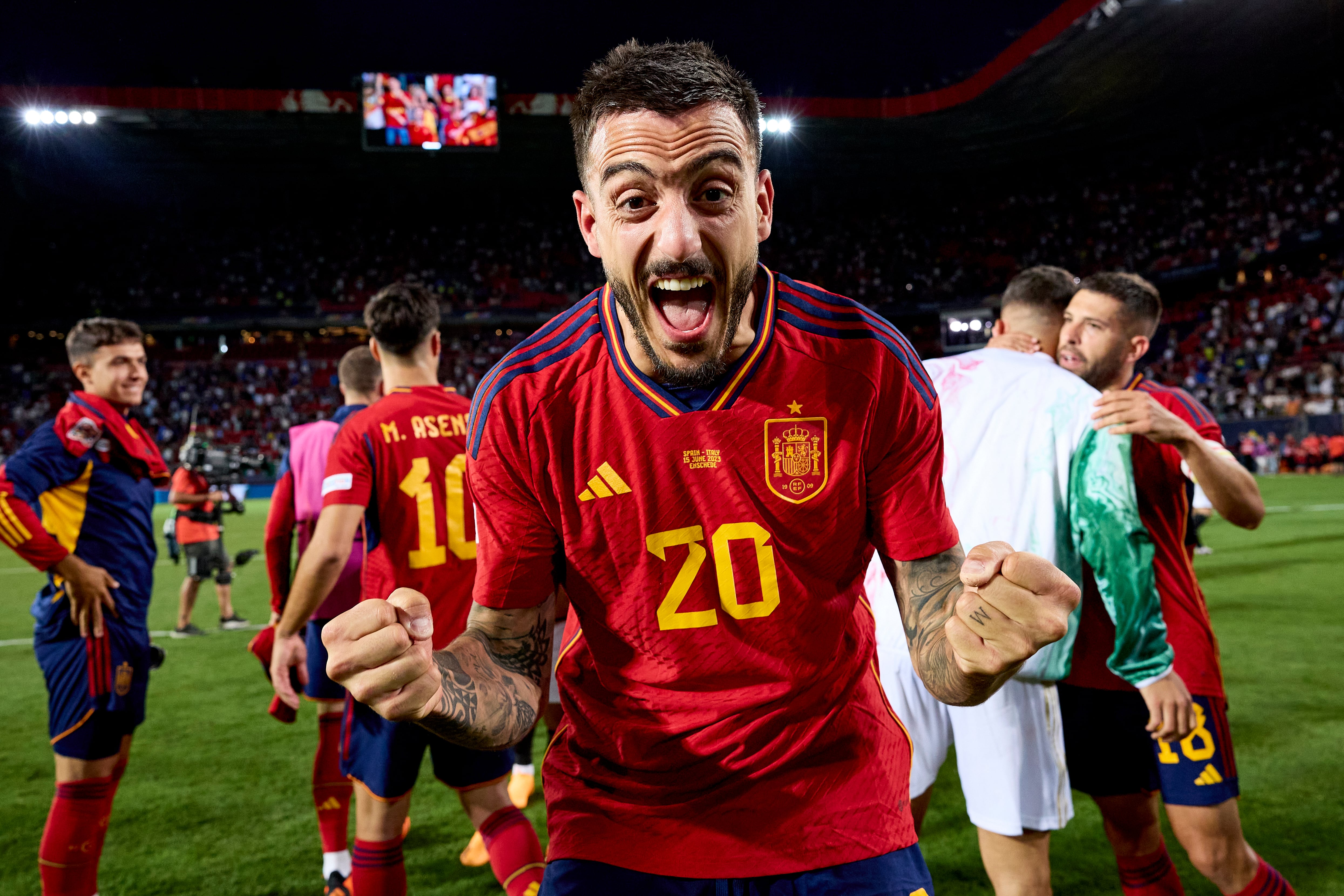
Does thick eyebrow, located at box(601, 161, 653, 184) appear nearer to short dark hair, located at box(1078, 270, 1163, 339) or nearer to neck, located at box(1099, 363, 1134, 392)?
short dark hair, located at box(1078, 270, 1163, 339)

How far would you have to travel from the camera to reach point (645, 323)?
1.72 m

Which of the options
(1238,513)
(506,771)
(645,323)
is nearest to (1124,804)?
(1238,513)

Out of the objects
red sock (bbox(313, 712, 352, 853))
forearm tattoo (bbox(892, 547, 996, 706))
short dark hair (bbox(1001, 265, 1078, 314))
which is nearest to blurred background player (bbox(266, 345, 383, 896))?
red sock (bbox(313, 712, 352, 853))

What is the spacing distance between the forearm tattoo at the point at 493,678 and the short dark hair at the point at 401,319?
1825 mm

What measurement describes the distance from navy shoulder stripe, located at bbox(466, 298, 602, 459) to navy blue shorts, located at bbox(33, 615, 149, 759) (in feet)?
8.89

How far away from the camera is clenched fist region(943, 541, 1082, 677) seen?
4.17ft

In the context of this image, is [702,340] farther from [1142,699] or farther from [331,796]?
[331,796]

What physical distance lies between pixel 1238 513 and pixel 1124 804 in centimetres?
112

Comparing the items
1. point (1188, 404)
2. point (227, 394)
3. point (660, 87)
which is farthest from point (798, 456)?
point (227, 394)

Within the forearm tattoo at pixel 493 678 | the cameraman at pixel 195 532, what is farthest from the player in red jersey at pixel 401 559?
the cameraman at pixel 195 532

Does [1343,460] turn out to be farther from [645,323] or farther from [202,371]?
[202,371]

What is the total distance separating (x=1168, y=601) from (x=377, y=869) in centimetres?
282

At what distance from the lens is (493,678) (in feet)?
5.51

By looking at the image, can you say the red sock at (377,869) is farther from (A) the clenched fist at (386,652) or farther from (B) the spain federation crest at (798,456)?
(B) the spain federation crest at (798,456)
